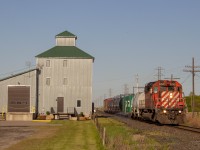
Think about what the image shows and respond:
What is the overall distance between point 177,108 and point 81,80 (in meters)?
21.6

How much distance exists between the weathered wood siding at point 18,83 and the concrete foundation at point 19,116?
319 centimetres

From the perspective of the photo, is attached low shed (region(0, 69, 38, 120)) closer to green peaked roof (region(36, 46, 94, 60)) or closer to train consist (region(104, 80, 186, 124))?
green peaked roof (region(36, 46, 94, 60))

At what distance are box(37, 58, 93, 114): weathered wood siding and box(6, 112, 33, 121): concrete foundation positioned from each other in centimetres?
378

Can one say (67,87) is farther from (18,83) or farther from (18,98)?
(18,98)

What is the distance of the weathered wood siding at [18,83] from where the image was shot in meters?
53.5

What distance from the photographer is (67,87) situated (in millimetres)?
54094

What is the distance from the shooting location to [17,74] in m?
54.0

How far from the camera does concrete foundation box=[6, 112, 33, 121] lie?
50.4 m

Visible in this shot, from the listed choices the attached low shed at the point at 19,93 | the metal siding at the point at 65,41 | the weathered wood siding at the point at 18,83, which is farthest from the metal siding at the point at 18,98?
the metal siding at the point at 65,41

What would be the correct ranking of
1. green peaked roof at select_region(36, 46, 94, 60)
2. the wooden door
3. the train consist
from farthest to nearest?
green peaked roof at select_region(36, 46, 94, 60) → the wooden door → the train consist

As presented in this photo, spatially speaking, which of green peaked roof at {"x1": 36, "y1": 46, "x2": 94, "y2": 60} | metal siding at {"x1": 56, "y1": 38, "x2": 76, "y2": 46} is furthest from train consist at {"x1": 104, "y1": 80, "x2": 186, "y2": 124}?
metal siding at {"x1": 56, "y1": 38, "x2": 76, "y2": 46}

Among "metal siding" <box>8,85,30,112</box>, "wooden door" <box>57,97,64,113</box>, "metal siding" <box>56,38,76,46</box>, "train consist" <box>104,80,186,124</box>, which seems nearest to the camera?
"train consist" <box>104,80,186,124</box>

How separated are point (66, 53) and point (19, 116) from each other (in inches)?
457

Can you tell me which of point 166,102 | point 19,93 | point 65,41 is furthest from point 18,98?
point 166,102
